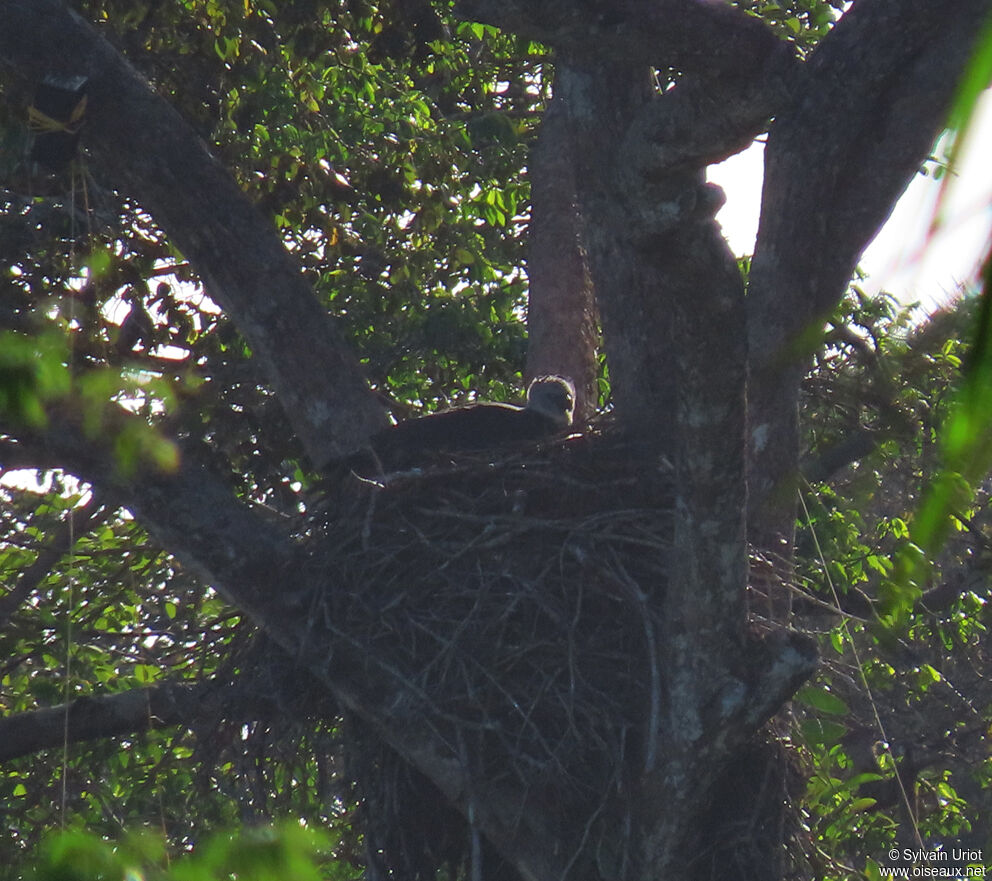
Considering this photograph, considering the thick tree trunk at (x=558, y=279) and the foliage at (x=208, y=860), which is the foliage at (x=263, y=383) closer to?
the thick tree trunk at (x=558, y=279)

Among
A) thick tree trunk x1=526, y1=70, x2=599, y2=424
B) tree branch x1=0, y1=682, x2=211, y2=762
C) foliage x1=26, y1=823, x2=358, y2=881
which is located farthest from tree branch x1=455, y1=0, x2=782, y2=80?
thick tree trunk x1=526, y1=70, x2=599, y2=424

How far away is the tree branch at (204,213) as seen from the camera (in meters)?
5.02

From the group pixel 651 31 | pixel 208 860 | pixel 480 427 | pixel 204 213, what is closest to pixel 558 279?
pixel 480 427

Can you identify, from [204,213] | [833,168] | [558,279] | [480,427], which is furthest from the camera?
[558,279]

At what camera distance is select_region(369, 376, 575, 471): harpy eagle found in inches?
213

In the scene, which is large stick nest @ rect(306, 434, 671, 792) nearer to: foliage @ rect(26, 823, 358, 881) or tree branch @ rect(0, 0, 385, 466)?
tree branch @ rect(0, 0, 385, 466)

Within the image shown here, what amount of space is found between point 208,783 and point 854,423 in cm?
331

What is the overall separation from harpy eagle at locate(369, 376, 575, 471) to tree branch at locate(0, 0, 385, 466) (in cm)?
19

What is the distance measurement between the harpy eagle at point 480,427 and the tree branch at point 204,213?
0.63ft

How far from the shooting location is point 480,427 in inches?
240

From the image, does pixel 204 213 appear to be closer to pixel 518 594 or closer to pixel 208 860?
pixel 518 594

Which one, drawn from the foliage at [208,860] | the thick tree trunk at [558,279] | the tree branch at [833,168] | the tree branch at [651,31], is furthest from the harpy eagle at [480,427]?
the foliage at [208,860]

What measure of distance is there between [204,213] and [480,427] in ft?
5.50

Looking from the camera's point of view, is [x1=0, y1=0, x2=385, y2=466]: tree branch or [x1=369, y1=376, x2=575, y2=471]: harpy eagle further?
[x1=369, y1=376, x2=575, y2=471]: harpy eagle
